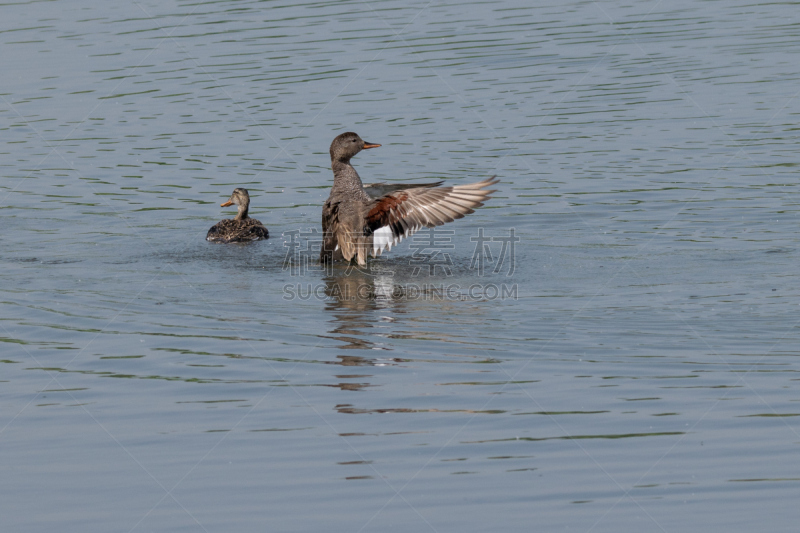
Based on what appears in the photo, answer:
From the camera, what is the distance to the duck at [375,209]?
10.8 meters

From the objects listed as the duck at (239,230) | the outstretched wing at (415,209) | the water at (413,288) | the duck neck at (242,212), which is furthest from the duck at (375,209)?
the duck neck at (242,212)

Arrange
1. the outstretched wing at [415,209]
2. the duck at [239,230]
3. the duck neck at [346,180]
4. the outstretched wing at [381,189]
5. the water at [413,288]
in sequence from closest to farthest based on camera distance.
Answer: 1. the water at [413,288]
2. the outstretched wing at [415,209]
3. the outstretched wing at [381,189]
4. the duck neck at [346,180]
5. the duck at [239,230]

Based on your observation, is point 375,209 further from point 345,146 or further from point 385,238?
point 345,146

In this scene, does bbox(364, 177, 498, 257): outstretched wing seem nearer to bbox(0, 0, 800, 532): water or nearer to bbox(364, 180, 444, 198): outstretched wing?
bbox(364, 180, 444, 198): outstretched wing

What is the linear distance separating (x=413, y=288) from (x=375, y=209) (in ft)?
3.87

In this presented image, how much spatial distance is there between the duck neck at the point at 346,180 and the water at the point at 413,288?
924 mm

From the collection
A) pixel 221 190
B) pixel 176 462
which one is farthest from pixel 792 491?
pixel 221 190

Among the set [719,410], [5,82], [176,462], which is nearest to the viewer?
[176,462]

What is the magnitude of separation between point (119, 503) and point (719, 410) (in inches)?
142

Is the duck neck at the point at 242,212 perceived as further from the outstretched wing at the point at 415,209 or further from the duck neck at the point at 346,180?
the outstretched wing at the point at 415,209

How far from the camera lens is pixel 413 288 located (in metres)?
10.6

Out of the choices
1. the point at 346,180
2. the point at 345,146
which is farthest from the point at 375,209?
the point at 345,146

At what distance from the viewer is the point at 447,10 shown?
81.4 ft

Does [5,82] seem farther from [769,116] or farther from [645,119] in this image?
[769,116]
